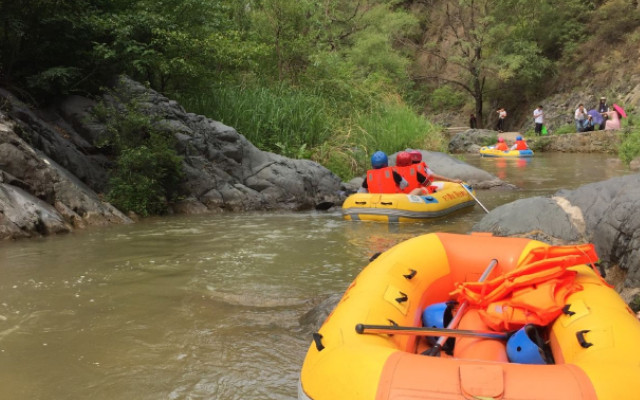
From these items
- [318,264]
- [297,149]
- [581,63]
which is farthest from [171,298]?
[581,63]

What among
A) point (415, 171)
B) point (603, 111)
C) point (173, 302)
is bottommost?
point (173, 302)

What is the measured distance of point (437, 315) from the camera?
3578 millimetres

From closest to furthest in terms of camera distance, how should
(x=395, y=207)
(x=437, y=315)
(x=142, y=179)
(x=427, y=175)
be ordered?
1. (x=437, y=315)
2. (x=395, y=207)
3. (x=142, y=179)
4. (x=427, y=175)

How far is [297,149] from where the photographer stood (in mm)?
12430

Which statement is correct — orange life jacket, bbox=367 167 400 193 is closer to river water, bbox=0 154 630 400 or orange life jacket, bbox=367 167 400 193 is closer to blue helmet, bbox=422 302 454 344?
river water, bbox=0 154 630 400

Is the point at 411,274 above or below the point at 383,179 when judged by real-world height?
below

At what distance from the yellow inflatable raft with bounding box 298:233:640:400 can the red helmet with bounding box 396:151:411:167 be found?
198 inches

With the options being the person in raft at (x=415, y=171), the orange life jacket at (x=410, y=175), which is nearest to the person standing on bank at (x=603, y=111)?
the person in raft at (x=415, y=171)

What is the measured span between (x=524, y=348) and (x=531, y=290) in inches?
17.7

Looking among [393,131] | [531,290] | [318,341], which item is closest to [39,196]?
[318,341]

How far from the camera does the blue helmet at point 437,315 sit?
3.55 metres

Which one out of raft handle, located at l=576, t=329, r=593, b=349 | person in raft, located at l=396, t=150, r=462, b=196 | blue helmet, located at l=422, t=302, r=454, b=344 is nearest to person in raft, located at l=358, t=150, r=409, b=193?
person in raft, located at l=396, t=150, r=462, b=196

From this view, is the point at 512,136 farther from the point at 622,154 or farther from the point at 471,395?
the point at 471,395

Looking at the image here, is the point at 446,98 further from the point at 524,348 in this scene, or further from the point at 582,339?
the point at 582,339
